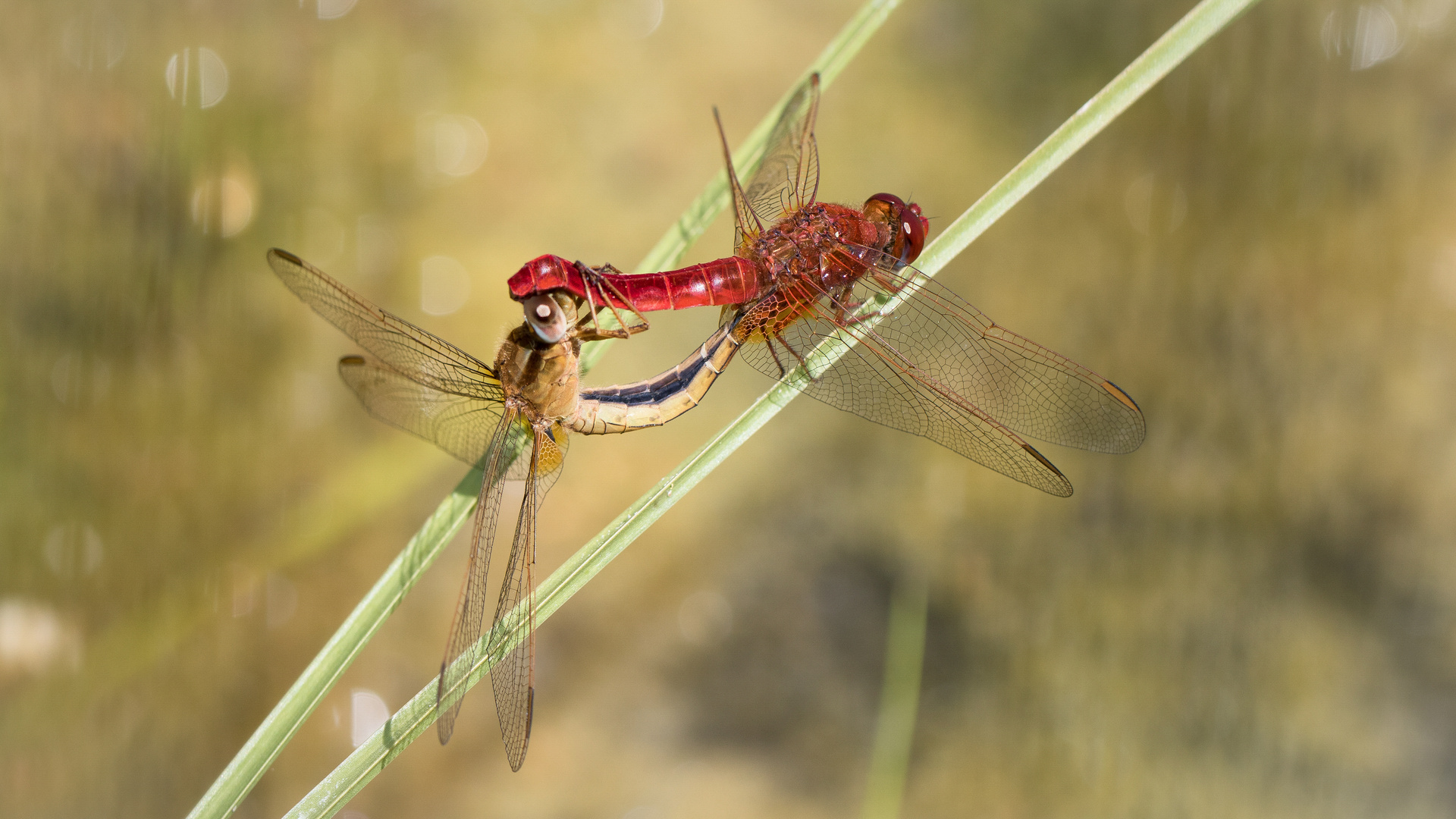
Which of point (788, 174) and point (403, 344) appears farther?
point (788, 174)

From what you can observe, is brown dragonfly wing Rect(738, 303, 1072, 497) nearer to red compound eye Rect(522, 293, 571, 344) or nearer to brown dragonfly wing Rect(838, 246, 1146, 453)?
brown dragonfly wing Rect(838, 246, 1146, 453)

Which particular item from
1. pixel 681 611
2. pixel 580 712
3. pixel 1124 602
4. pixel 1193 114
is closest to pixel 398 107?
pixel 681 611

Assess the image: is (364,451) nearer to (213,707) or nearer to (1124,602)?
(213,707)

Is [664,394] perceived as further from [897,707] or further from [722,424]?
[897,707]

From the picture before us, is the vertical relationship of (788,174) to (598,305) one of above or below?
above

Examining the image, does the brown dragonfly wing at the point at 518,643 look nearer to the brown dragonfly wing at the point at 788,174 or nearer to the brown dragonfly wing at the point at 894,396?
the brown dragonfly wing at the point at 894,396

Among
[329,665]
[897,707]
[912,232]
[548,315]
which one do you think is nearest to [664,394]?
[548,315]

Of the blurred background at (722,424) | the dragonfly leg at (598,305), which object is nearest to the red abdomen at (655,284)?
the dragonfly leg at (598,305)

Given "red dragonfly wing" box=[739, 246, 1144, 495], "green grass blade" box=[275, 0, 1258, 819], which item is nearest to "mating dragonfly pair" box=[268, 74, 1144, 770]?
"red dragonfly wing" box=[739, 246, 1144, 495]
